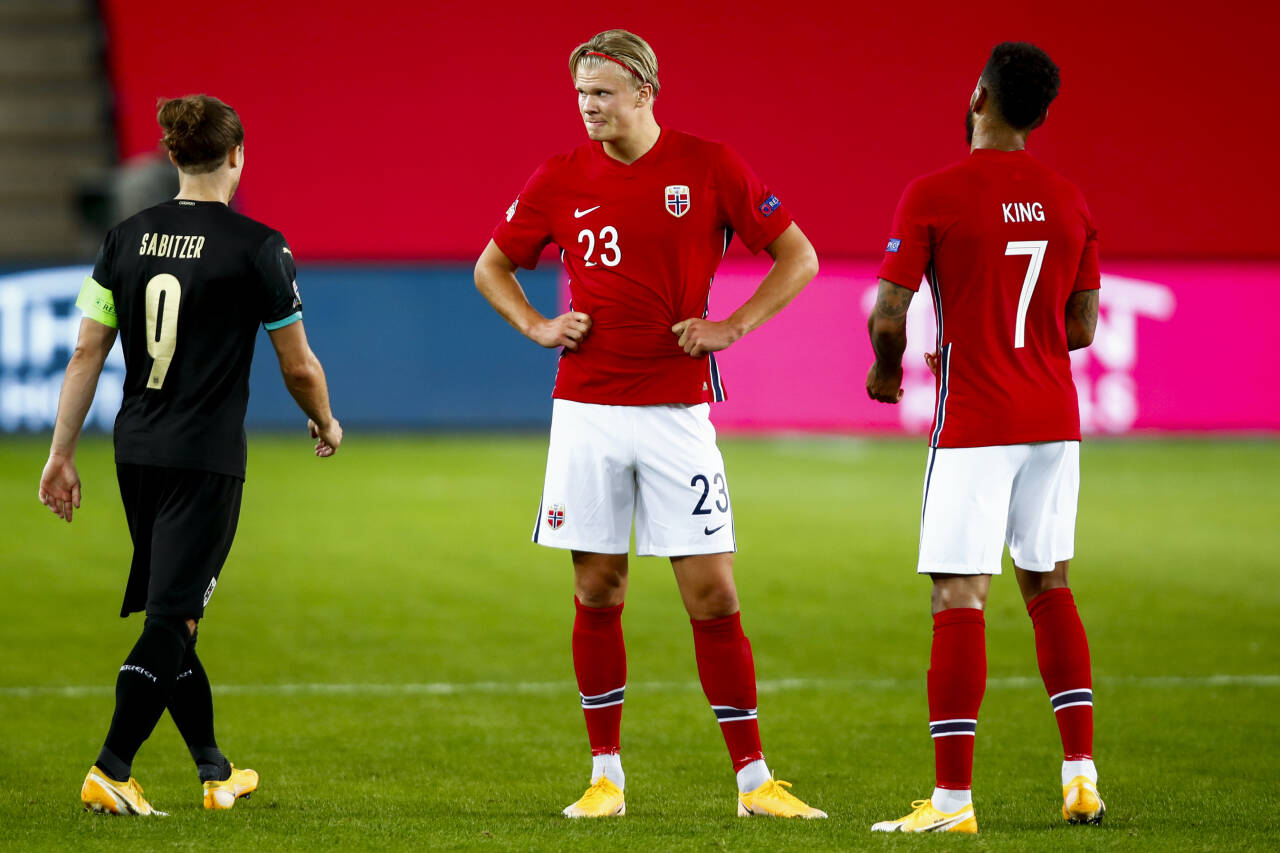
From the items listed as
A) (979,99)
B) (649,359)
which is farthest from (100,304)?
(979,99)

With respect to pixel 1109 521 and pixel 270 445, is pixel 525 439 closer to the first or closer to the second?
pixel 270 445

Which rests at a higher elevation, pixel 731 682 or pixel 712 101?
pixel 712 101

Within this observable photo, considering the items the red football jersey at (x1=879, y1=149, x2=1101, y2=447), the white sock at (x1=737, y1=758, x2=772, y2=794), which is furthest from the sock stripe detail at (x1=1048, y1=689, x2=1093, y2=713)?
the white sock at (x1=737, y1=758, x2=772, y2=794)

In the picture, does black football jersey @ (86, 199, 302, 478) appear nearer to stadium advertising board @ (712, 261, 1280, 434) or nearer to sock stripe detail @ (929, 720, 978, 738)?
sock stripe detail @ (929, 720, 978, 738)

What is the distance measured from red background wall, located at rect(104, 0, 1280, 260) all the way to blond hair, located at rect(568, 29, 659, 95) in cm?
1710

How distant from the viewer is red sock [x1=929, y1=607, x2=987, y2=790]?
395 cm

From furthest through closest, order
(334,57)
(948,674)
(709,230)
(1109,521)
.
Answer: (334,57), (1109,521), (709,230), (948,674)

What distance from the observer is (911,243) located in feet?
13.0

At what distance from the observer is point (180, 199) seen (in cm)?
410

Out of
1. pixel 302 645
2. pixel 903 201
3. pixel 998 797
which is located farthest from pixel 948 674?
pixel 302 645

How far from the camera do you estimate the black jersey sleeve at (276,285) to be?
4.05 m

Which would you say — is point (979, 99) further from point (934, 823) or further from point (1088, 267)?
point (934, 823)

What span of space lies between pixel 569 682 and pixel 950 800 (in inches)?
101

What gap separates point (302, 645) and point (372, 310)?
8.58m
